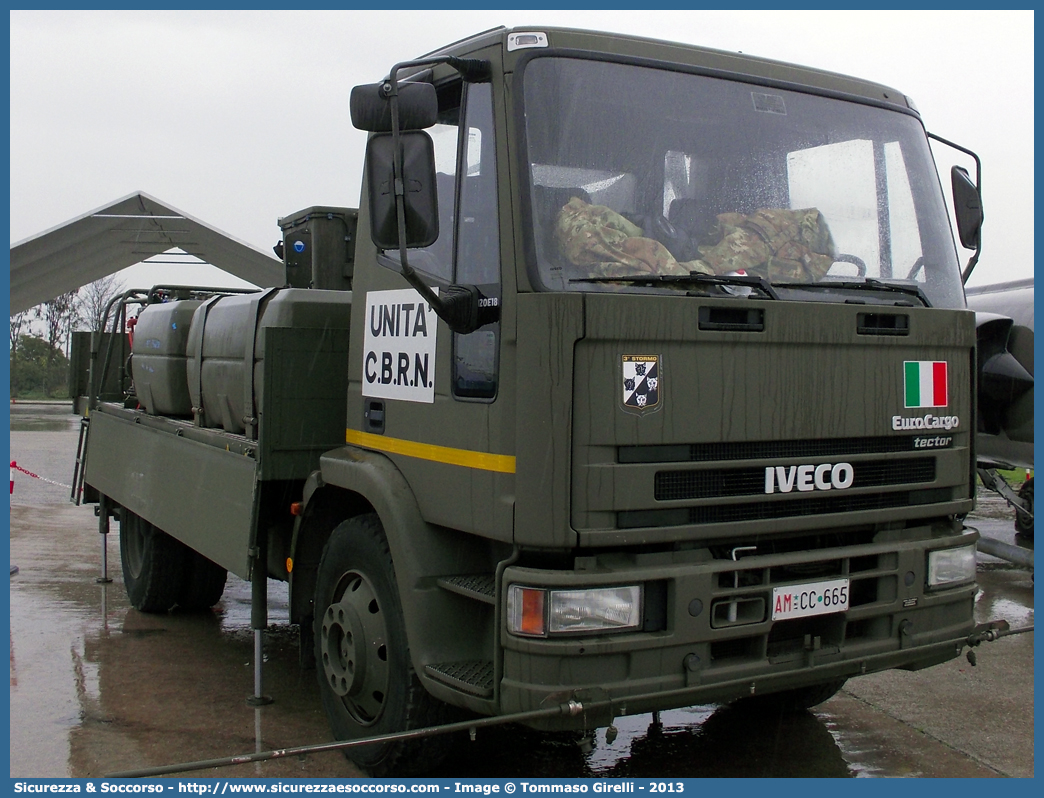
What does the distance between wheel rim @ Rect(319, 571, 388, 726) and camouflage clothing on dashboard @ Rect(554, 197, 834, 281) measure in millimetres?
1561

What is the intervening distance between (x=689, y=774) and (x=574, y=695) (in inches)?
53.1

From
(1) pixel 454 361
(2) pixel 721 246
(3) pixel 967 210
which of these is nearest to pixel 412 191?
(1) pixel 454 361

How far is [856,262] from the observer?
3.96 metres

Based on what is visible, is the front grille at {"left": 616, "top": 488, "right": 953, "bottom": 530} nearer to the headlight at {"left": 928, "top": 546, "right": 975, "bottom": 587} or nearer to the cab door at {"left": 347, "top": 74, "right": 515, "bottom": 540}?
the headlight at {"left": 928, "top": 546, "right": 975, "bottom": 587}

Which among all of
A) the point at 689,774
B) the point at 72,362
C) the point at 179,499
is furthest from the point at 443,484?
the point at 72,362

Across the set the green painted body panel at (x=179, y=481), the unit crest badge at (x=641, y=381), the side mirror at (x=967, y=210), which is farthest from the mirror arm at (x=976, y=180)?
the green painted body panel at (x=179, y=481)

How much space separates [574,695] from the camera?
3217 mm

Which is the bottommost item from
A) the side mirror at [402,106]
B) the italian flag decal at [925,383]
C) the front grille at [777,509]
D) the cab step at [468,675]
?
→ the cab step at [468,675]

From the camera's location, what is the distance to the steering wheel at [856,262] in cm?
392

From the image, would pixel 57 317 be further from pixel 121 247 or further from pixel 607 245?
pixel 607 245

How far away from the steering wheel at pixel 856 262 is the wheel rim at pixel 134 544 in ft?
16.4

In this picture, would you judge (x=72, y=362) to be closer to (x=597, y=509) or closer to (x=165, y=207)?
(x=597, y=509)

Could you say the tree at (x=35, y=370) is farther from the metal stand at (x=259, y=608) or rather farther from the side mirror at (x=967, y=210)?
the side mirror at (x=967, y=210)
